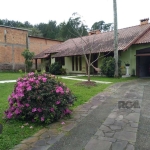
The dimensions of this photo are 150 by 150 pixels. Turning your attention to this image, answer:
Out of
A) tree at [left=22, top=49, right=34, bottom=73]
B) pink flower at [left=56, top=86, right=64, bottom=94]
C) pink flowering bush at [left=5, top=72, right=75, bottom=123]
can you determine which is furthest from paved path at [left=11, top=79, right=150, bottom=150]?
tree at [left=22, top=49, right=34, bottom=73]

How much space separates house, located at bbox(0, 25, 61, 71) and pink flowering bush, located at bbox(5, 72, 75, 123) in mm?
19588

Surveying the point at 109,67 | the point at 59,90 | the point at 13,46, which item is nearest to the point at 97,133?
the point at 59,90

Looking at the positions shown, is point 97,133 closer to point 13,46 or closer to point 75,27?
point 75,27

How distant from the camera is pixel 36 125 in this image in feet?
12.3

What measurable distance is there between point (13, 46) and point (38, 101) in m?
20.7

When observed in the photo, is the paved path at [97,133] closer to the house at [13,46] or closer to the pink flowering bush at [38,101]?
the pink flowering bush at [38,101]

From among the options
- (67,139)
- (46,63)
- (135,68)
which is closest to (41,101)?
(67,139)

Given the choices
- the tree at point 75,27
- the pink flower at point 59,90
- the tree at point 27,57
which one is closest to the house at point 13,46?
the tree at point 27,57

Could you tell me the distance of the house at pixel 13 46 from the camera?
70.8 ft

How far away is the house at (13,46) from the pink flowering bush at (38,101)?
771 inches

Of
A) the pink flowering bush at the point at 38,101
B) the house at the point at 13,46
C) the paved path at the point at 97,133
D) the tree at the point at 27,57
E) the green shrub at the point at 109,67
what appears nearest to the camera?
the paved path at the point at 97,133

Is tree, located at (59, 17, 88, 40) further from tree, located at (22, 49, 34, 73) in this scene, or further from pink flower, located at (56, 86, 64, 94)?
pink flower, located at (56, 86, 64, 94)

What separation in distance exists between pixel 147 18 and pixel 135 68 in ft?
19.5

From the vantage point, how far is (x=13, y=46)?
22.5 meters
